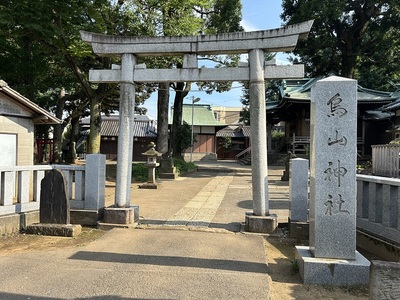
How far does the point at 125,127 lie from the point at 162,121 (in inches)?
547

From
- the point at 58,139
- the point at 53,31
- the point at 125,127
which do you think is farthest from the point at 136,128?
the point at 125,127

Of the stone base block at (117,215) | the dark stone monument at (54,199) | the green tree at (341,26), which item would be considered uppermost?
the green tree at (341,26)

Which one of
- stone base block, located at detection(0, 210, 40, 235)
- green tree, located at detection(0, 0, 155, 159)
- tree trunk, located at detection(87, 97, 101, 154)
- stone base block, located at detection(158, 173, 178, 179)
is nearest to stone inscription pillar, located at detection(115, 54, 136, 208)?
stone base block, located at detection(0, 210, 40, 235)

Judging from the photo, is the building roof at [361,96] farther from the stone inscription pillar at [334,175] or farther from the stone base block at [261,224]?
the stone inscription pillar at [334,175]

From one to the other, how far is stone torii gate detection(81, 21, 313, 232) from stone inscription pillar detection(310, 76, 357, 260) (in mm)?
1917

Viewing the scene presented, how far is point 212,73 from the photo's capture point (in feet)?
22.3

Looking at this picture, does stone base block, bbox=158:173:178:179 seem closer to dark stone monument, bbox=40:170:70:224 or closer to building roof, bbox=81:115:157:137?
dark stone monument, bbox=40:170:70:224

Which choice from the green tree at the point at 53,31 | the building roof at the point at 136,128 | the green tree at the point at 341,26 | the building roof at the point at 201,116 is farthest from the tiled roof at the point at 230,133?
the green tree at the point at 53,31

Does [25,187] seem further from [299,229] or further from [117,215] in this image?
[299,229]

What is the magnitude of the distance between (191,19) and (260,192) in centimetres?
1150

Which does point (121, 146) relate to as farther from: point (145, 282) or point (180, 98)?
point (180, 98)

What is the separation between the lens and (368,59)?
93.6 ft

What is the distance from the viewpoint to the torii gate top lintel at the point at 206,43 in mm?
6379

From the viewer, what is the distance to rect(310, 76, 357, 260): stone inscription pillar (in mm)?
4441
